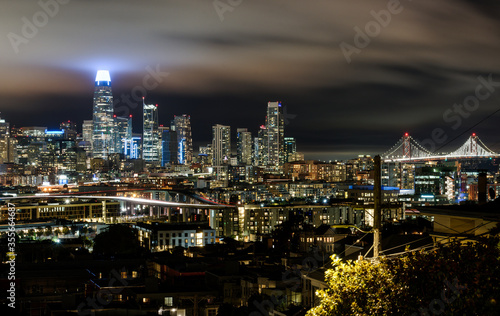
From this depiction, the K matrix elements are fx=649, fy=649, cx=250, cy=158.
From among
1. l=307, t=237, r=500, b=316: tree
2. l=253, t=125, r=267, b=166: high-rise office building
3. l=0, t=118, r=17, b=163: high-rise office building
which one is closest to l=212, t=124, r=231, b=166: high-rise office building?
l=253, t=125, r=267, b=166: high-rise office building

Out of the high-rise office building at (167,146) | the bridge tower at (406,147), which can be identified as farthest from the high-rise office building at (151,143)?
the bridge tower at (406,147)

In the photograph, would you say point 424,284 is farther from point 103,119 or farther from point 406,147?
point 103,119

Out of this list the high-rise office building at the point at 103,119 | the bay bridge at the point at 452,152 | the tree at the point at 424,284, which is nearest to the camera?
the tree at the point at 424,284

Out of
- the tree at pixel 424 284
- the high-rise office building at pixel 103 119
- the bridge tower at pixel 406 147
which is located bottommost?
the tree at pixel 424 284

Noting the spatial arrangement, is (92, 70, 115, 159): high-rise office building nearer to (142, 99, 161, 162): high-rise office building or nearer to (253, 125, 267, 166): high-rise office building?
(142, 99, 161, 162): high-rise office building

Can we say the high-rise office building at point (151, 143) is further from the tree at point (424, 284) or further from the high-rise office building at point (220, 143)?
the tree at point (424, 284)

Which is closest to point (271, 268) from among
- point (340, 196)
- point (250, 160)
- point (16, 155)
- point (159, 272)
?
point (159, 272)
